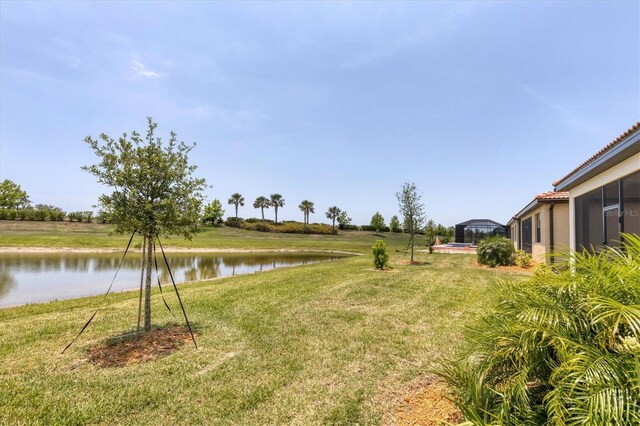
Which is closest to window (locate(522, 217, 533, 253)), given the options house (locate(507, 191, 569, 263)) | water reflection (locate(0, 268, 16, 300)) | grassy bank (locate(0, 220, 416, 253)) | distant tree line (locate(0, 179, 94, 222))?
house (locate(507, 191, 569, 263))

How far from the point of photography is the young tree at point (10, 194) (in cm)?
6253

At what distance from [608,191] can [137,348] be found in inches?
479

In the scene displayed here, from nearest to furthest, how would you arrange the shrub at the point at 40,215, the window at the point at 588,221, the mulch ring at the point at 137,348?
the mulch ring at the point at 137,348 → the window at the point at 588,221 → the shrub at the point at 40,215

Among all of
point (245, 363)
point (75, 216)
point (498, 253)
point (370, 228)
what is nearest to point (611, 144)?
point (245, 363)

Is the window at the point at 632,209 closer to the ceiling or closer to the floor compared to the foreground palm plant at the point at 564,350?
closer to the ceiling

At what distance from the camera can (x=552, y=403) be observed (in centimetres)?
187

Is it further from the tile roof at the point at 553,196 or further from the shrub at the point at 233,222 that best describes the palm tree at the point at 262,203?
the tile roof at the point at 553,196

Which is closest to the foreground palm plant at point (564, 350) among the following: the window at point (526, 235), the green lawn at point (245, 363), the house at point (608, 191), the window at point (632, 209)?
the green lawn at point (245, 363)

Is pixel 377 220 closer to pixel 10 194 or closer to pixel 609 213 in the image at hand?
pixel 609 213

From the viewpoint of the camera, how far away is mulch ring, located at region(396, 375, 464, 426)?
10.6 ft

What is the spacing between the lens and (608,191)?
864 cm

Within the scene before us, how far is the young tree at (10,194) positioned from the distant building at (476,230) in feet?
280

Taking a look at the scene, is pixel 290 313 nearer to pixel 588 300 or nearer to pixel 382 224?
pixel 588 300

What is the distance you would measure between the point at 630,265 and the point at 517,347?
0.99 meters
